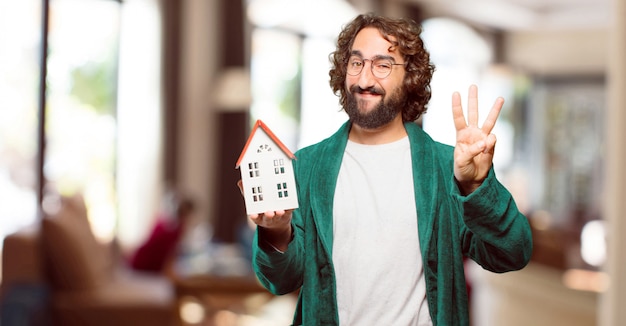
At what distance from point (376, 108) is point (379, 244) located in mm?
211

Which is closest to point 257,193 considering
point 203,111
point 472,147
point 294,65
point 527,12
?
point 472,147

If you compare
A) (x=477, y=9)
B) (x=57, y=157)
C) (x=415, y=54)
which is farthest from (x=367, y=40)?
(x=477, y=9)

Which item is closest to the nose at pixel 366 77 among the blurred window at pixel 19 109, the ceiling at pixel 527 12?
the blurred window at pixel 19 109

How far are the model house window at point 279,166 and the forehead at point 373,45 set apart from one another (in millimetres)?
210

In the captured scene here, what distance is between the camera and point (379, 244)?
1.25 metres

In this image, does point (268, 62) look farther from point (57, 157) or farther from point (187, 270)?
point (187, 270)

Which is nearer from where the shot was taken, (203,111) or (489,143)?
(489,143)

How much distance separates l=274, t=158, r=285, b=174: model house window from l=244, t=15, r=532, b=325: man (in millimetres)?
79

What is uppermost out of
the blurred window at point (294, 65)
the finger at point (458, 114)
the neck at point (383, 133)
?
the blurred window at point (294, 65)

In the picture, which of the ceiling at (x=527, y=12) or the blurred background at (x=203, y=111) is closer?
the blurred background at (x=203, y=111)

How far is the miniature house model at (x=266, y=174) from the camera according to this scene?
3.82ft

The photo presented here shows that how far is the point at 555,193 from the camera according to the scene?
49.9 feet

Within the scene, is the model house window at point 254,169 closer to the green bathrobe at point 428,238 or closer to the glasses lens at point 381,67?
the green bathrobe at point 428,238

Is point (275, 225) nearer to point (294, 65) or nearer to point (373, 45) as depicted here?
point (373, 45)
